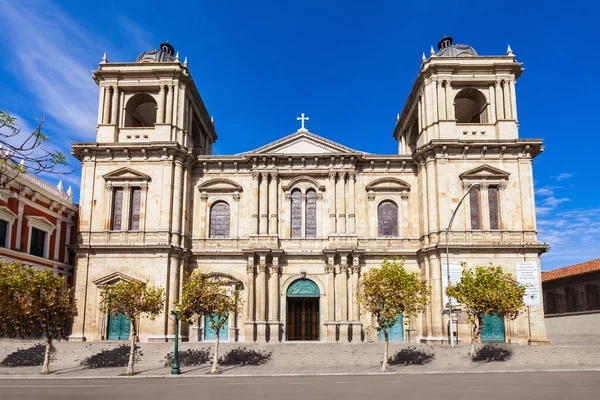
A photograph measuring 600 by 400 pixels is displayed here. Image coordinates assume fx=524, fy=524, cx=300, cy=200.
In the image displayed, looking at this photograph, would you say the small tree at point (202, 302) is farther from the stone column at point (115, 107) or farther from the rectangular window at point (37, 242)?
the stone column at point (115, 107)

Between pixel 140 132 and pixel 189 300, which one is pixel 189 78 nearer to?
pixel 140 132

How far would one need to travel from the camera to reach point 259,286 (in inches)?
1291

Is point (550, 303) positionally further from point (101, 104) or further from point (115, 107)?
point (101, 104)

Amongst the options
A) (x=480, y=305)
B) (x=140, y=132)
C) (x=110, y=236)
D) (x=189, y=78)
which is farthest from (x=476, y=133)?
(x=110, y=236)

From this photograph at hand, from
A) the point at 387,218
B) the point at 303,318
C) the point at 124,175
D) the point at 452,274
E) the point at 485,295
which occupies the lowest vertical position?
the point at 303,318

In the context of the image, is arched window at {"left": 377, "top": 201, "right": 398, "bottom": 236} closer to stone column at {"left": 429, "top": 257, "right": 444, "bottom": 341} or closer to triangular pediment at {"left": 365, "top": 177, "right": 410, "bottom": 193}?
triangular pediment at {"left": 365, "top": 177, "right": 410, "bottom": 193}

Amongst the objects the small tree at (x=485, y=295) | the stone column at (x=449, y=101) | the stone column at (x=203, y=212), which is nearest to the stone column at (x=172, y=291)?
the stone column at (x=203, y=212)

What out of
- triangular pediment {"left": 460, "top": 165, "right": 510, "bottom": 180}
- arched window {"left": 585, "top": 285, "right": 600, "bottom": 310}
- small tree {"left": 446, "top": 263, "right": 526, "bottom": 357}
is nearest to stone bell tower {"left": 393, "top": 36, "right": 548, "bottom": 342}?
triangular pediment {"left": 460, "top": 165, "right": 510, "bottom": 180}

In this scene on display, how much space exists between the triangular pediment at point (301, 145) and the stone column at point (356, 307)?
7911 mm

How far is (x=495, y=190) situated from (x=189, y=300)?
20.1m

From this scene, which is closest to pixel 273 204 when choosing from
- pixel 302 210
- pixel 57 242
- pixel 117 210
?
pixel 302 210

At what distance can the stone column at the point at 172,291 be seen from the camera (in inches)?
1215

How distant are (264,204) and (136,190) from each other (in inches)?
325

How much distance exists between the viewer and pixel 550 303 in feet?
161
